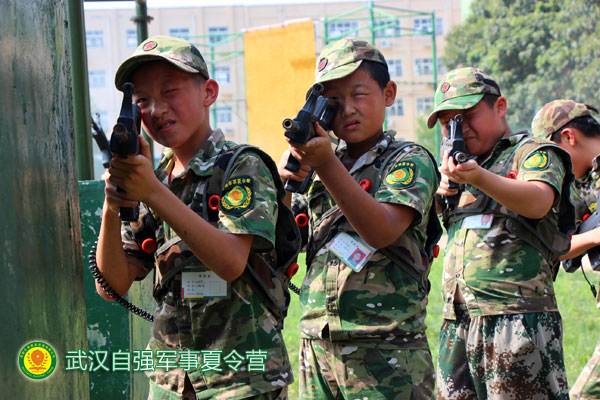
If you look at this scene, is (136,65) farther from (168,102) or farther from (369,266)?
(369,266)

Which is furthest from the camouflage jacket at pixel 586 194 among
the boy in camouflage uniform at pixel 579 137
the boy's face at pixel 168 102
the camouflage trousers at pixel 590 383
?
the boy's face at pixel 168 102

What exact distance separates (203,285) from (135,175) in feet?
1.62

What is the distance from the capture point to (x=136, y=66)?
243cm

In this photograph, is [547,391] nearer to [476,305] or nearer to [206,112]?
[476,305]

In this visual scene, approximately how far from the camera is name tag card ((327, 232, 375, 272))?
2.64m

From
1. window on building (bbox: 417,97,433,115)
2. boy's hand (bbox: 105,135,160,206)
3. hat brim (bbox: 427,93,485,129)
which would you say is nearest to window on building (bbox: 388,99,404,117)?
window on building (bbox: 417,97,433,115)

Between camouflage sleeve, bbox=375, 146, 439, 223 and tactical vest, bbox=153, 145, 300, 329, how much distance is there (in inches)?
14.2

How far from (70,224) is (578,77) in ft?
62.2

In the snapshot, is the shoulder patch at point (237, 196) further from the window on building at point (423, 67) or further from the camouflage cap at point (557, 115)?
the window on building at point (423, 67)

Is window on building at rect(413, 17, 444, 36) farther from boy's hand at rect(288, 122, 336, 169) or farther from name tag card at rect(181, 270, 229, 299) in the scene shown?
name tag card at rect(181, 270, 229, 299)

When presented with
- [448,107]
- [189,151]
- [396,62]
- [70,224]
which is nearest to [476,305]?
[448,107]

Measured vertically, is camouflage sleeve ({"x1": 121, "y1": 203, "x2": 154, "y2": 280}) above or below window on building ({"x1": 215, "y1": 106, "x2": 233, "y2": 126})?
above

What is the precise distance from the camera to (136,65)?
2420 mm

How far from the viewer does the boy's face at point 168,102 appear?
238cm
